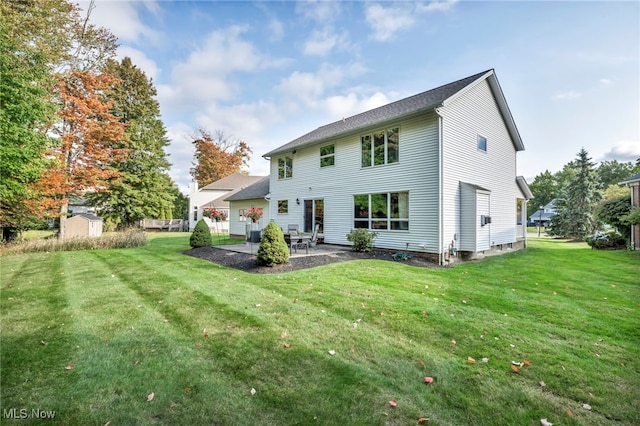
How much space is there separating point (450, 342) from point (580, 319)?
8.39ft

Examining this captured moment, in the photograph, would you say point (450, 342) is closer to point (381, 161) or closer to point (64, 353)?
point (64, 353)

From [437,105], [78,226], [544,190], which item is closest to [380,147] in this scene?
[437,105]

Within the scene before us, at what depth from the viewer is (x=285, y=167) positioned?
16469mm

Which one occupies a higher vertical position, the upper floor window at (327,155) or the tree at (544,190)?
the tree at (544,190)

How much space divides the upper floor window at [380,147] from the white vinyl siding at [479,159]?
1.86 m

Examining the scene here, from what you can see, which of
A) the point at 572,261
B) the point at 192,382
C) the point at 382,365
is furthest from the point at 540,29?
the point at 192,382

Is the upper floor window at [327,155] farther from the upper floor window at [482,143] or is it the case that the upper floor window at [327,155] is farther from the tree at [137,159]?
the tree at [137,159]

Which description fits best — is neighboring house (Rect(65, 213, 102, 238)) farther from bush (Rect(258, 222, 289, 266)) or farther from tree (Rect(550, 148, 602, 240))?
tree (Rect(550, 148, 602, 240))

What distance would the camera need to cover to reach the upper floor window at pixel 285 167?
53.0 ft

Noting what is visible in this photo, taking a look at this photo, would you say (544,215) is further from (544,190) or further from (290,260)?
(290,260)

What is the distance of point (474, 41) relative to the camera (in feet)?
36.8

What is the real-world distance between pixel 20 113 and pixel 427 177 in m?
14.3

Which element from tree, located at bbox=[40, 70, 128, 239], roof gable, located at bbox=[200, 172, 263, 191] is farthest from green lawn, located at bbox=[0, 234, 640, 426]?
roof gable, located at bbox=[200, 172, 263, 191]

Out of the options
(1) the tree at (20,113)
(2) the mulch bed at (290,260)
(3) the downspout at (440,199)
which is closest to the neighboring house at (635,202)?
(3) the downspout at (440,199)
